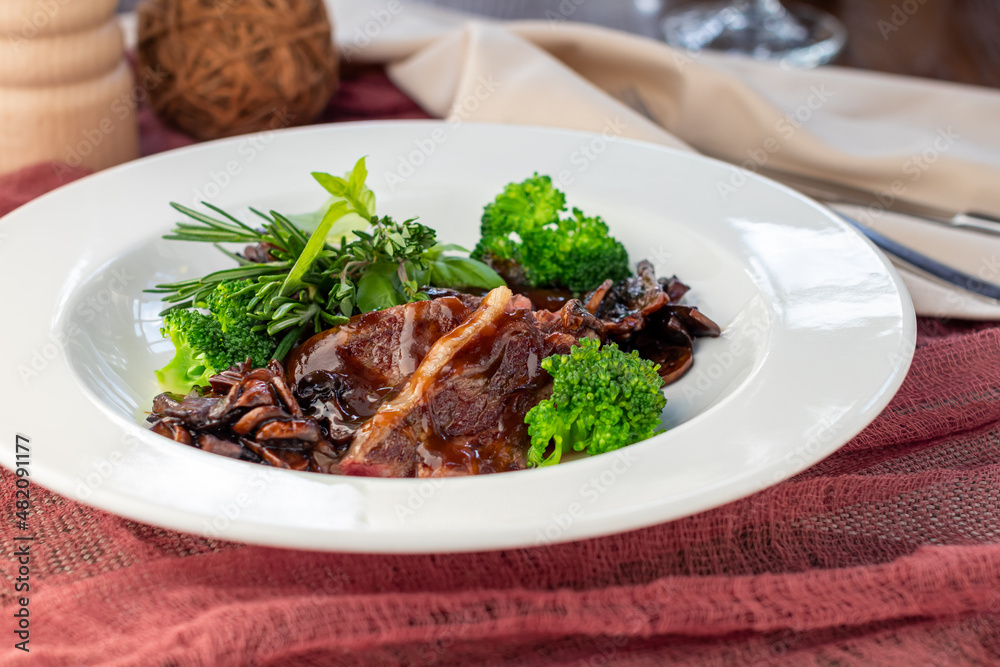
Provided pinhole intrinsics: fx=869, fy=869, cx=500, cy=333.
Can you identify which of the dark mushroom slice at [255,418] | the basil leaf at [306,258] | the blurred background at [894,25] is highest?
the basil leaf at [306,258]

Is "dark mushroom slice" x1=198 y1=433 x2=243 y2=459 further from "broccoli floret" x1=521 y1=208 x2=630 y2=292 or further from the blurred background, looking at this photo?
the blurred background

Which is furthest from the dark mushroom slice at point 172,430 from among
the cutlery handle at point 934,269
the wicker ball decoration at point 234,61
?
the cutlery handle at point 934,269

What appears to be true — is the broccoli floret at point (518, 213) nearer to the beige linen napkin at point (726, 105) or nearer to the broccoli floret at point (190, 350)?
the beige linen napkin at point (726, 105)

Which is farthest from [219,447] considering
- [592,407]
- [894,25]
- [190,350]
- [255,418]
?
[894,25]

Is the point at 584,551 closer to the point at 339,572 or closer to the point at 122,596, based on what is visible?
the point at 339,572

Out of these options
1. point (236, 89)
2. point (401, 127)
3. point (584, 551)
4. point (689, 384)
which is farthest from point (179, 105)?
point (584, 551)
